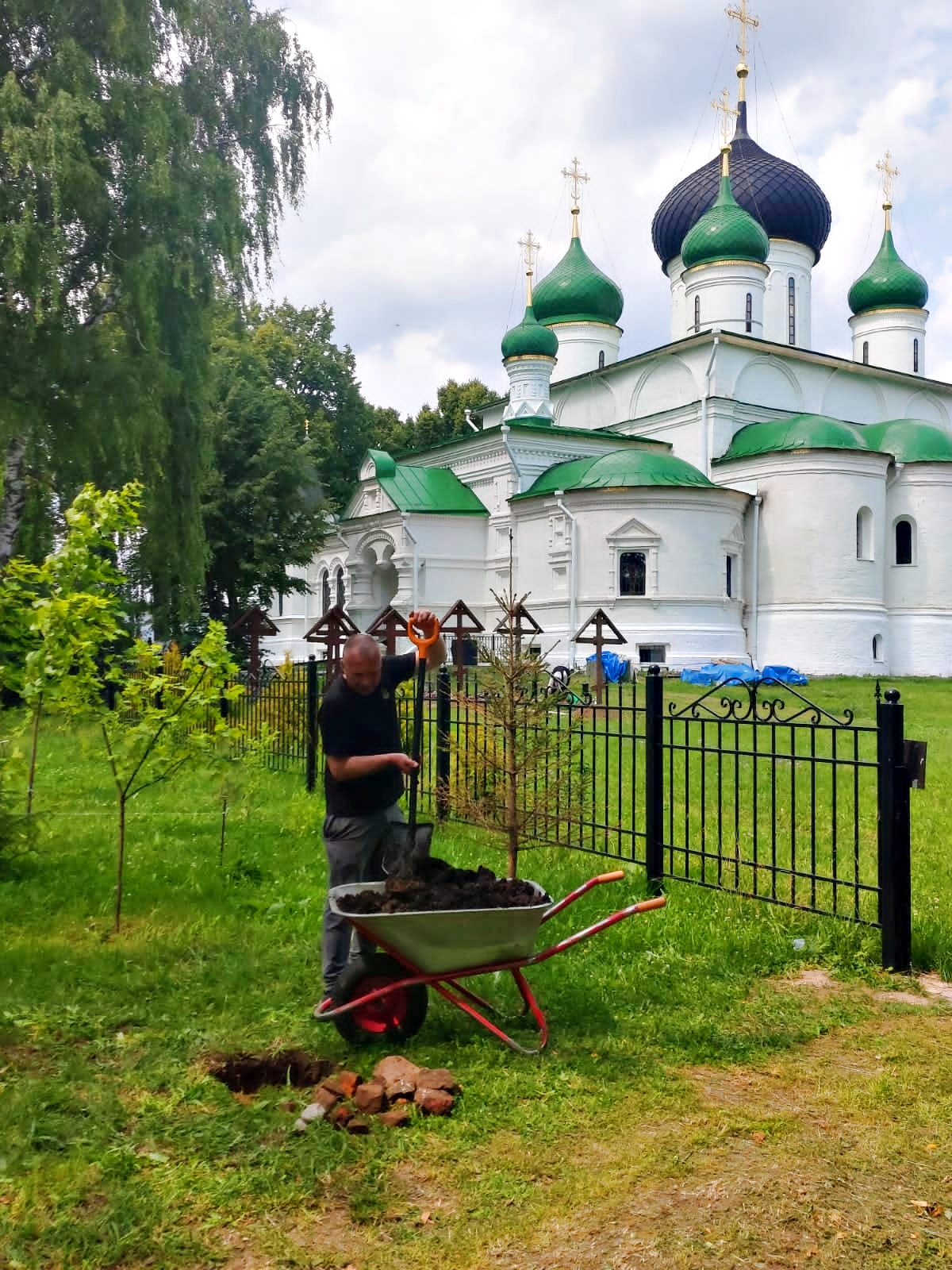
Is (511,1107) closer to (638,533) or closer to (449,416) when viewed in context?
(638,533)

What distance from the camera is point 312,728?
954 cm

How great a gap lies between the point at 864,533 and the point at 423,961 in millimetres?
24497

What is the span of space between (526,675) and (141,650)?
2.21 meters

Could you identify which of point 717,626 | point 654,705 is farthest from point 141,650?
point 717,626

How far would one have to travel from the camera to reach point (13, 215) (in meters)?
12.9

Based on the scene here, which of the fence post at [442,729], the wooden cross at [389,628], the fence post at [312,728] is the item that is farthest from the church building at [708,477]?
the fence post at [442,729]

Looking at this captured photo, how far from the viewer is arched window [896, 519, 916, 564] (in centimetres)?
2673

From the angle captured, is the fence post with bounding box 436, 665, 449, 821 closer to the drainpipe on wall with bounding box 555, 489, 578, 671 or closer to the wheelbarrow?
the wheelbarrow

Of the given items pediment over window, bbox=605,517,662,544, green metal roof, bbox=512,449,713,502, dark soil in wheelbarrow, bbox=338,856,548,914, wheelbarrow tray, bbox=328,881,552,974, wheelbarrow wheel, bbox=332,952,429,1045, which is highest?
green metal roof, bbox=512,449,713,502

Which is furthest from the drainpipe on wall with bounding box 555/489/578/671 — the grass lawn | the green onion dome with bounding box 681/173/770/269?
the grass lawn

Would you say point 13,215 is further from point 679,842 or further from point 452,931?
point 452,931

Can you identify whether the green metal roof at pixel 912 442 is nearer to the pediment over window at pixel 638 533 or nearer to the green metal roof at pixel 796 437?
the green metal roof at pixel 796 437

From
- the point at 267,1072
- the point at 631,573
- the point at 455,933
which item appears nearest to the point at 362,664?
the point at 455,933

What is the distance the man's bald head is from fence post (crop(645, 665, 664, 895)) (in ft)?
6.80
